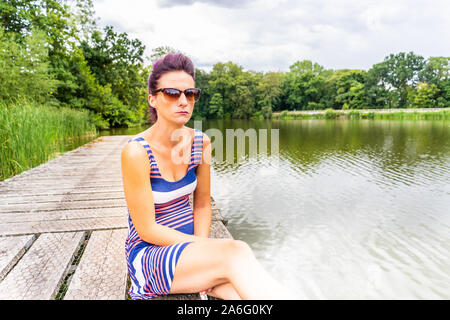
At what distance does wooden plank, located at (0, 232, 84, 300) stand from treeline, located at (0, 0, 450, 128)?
674 centimetres

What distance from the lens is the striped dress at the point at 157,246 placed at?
1.25m

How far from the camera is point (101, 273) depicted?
165 cm

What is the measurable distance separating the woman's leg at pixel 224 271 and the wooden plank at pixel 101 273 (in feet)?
1.42

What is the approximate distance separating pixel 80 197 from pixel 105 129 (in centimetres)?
1850

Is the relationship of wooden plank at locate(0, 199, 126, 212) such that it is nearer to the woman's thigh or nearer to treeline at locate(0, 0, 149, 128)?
the woman's thigh

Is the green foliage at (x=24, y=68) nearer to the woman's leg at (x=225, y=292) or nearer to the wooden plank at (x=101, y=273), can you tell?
the wooden plank at (x=101, y=273)

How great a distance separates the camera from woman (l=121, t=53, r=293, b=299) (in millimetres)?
1123

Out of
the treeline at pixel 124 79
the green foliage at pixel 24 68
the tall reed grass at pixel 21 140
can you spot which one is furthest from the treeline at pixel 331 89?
the tall reed grass at pixel 21 140

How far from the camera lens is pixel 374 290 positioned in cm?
314

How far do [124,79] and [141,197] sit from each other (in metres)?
20.2

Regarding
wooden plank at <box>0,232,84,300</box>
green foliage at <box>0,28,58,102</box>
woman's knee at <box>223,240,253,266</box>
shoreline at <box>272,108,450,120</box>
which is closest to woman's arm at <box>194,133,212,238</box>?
woman's knee at <box>223,240,253,266</box>

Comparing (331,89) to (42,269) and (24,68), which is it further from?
(42,269)

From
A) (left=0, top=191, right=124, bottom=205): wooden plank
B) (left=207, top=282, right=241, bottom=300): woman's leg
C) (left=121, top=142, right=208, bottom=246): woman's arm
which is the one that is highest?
(left=121, top=142, right=208, bottom=246): woman's arm
